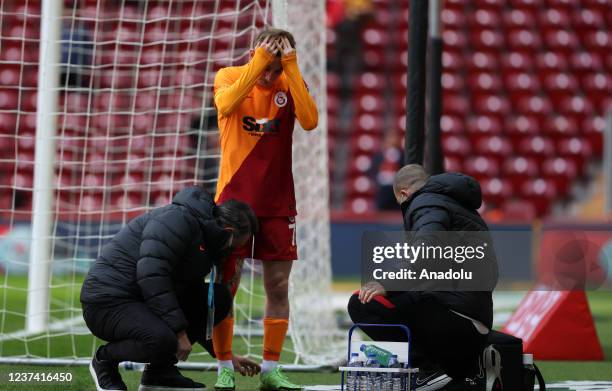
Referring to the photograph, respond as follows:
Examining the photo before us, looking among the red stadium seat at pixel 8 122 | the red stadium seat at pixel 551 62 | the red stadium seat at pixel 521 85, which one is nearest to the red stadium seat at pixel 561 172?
the red stadium seat at pixel 521 85

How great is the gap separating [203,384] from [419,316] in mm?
1062

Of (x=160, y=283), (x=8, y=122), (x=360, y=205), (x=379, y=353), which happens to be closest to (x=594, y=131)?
(x=360, y=205)

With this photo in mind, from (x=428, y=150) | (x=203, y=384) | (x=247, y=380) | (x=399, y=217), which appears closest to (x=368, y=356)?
(x=203, y=384)

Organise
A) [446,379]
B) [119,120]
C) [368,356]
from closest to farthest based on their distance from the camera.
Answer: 1. [368,356]
2. [446,379]
3. [119,120]

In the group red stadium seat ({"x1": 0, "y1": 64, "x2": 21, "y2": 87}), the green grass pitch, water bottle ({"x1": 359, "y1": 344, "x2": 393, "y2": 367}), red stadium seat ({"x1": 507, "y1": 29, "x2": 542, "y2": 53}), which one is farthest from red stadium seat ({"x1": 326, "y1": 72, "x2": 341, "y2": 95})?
water bottle ({"x1": 359, "y1": 344, "x2": 393, "y2": 367})

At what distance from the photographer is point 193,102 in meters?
14.1

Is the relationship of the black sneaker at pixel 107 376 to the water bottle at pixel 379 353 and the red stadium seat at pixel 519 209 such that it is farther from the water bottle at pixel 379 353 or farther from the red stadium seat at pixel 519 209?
the red stadium seat at pixel 519 209

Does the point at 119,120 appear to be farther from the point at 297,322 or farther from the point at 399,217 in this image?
the point at 297,322

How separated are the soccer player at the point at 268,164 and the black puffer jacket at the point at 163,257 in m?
0.41

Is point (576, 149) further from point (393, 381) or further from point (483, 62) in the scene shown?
point (393, 381)

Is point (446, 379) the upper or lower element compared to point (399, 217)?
lower

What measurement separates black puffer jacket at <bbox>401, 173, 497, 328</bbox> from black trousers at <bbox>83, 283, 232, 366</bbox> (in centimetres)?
95

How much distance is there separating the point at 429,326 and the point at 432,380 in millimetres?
277

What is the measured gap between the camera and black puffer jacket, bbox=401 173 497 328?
4.36m
